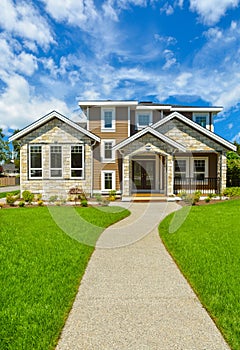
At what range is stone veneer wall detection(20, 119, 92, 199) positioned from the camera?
1741 cm

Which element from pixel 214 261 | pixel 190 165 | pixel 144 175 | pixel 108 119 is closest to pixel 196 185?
pixel 190 165

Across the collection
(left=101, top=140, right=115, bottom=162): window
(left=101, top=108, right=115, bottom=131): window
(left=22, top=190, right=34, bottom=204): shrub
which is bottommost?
(left=22, top=190, right=34, bottom=204): shrub

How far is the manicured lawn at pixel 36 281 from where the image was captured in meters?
3.03

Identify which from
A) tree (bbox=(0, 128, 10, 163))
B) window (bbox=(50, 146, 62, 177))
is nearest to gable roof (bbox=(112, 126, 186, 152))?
window (bbox=(50, 146, 62, 177))

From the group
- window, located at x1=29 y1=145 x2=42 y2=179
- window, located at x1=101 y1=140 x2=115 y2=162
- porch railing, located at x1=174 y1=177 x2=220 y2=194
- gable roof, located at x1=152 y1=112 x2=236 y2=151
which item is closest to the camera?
window, located at x1=29 y1=145 x2=42 y2=179

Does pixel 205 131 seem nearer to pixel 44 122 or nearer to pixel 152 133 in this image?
pixel 152 133

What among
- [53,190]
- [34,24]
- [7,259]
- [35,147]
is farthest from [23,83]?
[7,259]

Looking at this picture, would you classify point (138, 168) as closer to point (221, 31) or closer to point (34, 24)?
point (221, 31)

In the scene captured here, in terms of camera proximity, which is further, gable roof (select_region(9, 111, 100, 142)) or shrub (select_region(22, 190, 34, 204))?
gable roof (select_region(9, 111, 100, 142))

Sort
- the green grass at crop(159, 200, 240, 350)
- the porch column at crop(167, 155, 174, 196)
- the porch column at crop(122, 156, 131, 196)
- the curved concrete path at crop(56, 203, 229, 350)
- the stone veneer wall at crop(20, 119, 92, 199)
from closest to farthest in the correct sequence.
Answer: the curved concrete path at crop(56, 203, 229, 350) → the green grass at crop(159, 200, 240, 350) → the porch column at crop(122, 156, 131, 196) → the porch column at crop(167, 155, 174, 196) → the stone veneer wall at crop(20, 119, 92, 199)

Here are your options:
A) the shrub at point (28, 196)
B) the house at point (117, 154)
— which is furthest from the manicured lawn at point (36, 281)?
the house at point (117, 154)

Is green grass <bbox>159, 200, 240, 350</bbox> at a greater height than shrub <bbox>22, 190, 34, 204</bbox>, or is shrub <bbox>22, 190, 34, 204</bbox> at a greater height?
shrub <bbox>22, 190, 34, 204</bbox>

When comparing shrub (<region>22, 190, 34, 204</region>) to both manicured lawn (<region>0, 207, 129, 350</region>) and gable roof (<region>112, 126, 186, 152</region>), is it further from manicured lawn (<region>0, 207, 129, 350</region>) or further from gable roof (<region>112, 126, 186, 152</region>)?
manicured lawn (<region>0, 207, 129, 350</region>)

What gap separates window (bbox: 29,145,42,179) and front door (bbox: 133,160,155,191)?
652cm
